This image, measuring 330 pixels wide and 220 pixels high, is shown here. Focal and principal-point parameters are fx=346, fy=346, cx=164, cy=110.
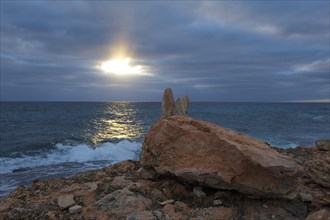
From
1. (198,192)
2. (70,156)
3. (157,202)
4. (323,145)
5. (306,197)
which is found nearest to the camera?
(157,202)

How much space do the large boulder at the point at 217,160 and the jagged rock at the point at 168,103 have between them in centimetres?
113

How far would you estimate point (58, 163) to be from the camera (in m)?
17.8

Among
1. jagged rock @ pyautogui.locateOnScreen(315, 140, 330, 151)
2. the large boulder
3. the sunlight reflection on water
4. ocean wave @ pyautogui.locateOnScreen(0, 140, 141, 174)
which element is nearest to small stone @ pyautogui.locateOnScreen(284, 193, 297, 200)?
the large boulder

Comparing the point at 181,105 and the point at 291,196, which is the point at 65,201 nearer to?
the point at 181,105

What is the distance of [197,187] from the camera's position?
20.8 ft

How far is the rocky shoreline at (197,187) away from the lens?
5766 millimetres

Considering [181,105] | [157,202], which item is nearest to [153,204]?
[157,202]

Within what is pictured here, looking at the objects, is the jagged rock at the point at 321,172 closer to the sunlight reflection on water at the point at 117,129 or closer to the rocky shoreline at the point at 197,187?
the rocky shoreline at the point at 197,187

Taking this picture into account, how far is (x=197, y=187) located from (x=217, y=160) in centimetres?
69

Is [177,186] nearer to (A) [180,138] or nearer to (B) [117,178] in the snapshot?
(A) [180,138]

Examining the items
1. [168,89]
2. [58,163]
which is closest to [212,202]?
[168,89]

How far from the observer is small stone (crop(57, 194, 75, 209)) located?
6062mm

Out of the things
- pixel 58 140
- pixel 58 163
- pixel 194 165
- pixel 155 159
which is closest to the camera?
pixel 194 165

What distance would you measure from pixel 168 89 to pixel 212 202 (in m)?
2.99
